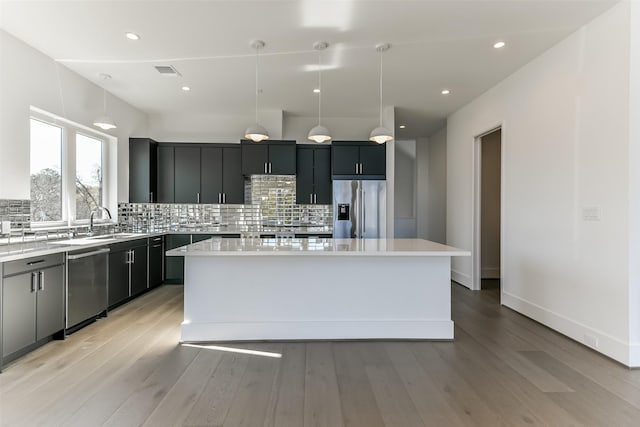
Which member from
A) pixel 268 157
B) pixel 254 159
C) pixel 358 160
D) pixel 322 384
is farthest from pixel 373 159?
pixel 322 384

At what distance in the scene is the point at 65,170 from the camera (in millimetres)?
4449

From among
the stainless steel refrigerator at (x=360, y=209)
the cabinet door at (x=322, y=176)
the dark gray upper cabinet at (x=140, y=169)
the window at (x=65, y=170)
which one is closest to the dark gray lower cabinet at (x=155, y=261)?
the dark gray upper cabinet at (x=140, y=169)

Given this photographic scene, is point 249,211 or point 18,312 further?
point 249,211

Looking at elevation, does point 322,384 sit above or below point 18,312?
below

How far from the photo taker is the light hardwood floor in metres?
1.99

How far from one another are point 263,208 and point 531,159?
4.24 metres

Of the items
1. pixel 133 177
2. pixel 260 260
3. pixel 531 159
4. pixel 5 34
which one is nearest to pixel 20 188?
pixel 5 34

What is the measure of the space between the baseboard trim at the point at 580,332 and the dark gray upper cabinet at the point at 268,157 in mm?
4036

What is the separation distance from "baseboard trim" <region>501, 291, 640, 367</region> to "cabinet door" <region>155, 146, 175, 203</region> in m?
5.70

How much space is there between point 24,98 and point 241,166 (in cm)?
302

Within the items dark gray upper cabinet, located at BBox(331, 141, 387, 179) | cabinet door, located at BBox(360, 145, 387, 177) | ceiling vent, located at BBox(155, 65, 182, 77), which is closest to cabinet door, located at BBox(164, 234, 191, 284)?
ceiling vent, located at BBox(155, 65, 182, 77)

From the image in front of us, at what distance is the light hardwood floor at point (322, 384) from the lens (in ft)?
6.52

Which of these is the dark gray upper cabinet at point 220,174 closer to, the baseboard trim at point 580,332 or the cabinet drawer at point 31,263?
the cabinet drawer at point 31,263

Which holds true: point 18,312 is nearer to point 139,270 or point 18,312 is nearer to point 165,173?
point 139,270
